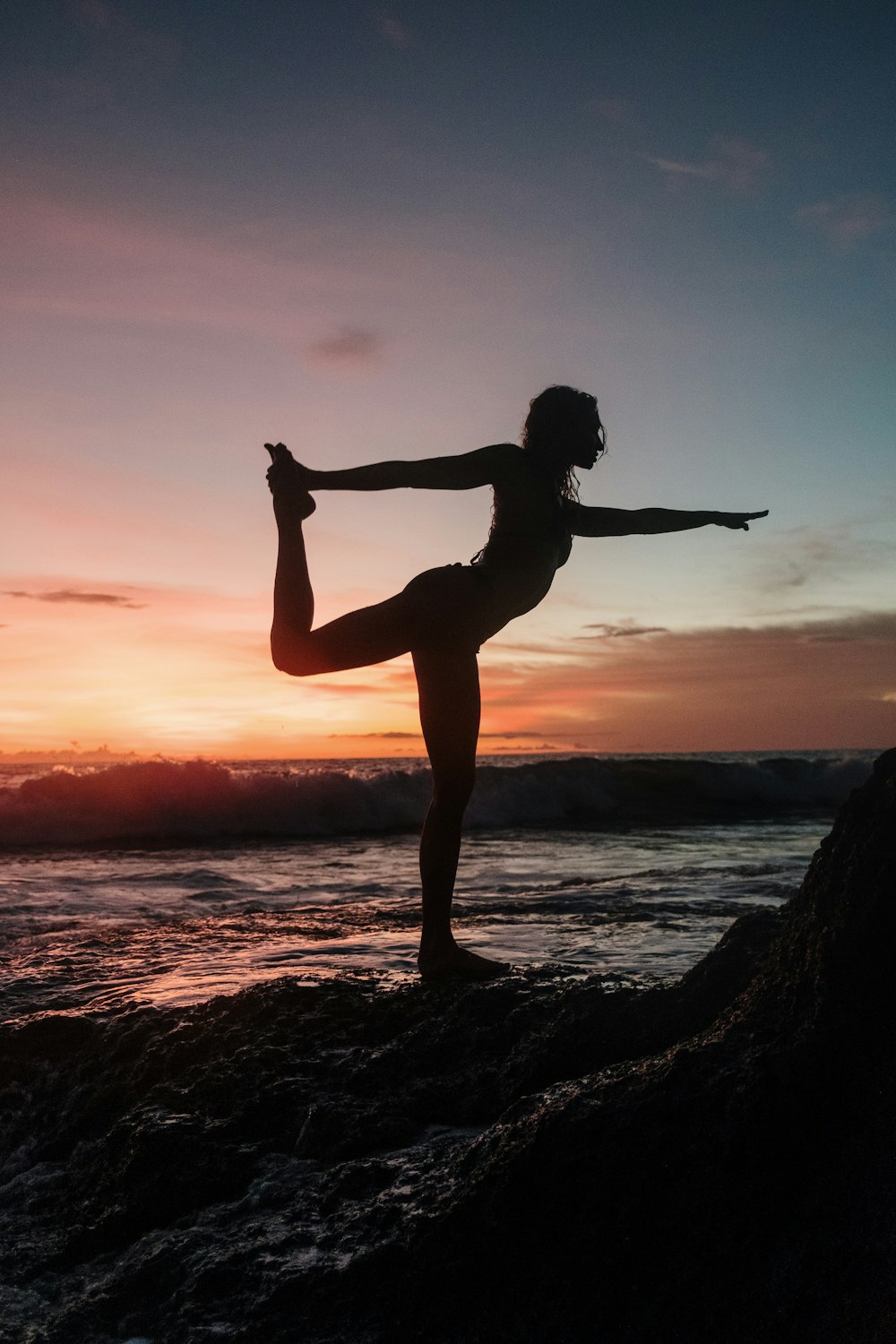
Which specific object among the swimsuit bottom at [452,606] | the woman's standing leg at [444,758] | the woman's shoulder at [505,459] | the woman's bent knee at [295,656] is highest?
the woman's shoulder at [505,459]

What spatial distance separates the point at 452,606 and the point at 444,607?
35 millimetres

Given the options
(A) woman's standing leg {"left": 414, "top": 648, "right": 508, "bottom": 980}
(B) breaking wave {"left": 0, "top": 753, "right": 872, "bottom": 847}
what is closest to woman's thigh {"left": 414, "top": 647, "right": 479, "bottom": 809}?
(A) woman's standing leg {"left": 414, "top": 648, "right": 508, "bottom": 980}

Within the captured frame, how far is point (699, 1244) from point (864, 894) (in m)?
0.82

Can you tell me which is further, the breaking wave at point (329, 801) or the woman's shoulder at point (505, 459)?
the breaking wave at point (329, 801)

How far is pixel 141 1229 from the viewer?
238cm

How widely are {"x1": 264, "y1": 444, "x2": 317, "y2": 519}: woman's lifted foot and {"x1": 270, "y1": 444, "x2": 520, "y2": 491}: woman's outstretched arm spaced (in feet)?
0.06

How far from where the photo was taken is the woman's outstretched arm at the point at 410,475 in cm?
376

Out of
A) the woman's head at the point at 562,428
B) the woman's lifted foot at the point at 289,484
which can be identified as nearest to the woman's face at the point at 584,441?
the woman's head at the point at 562,428

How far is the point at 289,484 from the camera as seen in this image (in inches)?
148

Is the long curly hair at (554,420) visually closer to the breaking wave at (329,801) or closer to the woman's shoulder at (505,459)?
the woman's shoulder at (505,459)

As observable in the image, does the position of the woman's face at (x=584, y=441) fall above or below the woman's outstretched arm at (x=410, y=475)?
above

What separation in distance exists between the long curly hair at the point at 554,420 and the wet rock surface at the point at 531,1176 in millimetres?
2121

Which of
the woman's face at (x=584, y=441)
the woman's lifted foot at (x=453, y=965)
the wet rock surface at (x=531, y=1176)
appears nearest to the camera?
the wet rock surface at (x=531, y=1176)

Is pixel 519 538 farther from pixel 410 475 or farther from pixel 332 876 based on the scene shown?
pixel 332 876
